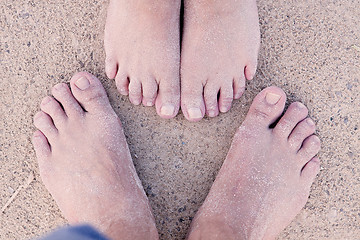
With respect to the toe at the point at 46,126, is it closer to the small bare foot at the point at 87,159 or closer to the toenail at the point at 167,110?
the small bare foot at the point at 87,159

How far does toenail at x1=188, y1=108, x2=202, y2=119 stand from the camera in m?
1.29

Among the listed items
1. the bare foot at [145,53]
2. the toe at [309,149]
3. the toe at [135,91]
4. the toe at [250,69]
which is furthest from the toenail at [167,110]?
the toe at [309,149]

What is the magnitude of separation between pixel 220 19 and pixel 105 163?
70 cm

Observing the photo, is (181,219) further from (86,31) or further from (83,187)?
(86,31)

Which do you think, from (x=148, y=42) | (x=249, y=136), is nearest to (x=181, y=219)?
(x=249, y=136)

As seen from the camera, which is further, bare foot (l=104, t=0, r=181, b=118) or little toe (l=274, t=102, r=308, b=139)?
little toe (l=274, t=102, r=308, b=139)

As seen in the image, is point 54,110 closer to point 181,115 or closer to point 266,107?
point 181,115

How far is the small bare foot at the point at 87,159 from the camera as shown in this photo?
125 centimetres

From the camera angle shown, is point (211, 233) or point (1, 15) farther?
point (1, 15)

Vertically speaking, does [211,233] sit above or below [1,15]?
below

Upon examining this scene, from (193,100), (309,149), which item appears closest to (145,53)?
(193,100)

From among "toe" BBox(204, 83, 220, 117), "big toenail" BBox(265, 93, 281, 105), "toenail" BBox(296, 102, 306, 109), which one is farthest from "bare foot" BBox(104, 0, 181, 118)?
"toenail" BBox(296, 102, 306, 109)

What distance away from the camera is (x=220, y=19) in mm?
1245

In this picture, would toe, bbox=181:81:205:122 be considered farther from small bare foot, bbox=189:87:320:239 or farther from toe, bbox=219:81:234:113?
small bare foot, bbox=189:87:320:239
